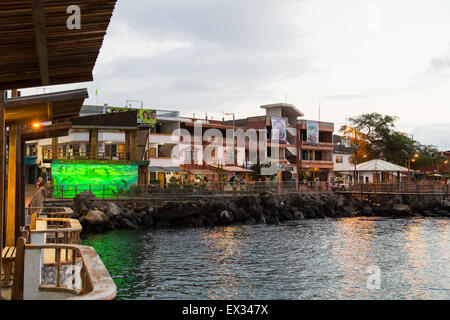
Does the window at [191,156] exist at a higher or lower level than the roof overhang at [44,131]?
higher

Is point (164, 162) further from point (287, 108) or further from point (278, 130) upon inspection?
point (287, 108)

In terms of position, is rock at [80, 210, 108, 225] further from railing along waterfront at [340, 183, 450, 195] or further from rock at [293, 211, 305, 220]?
railing along waterfront at [340, 183, 450, 195]

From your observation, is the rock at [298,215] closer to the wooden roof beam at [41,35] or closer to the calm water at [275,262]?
the calm water at [275,262]

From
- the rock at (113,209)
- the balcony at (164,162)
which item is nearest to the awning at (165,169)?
the balcony at (164,162)

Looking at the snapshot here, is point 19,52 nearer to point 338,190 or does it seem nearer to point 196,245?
point 196,245

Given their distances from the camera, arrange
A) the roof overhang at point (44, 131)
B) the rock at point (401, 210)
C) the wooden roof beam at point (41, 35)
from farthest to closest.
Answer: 1. the rock at point (401, 210)
2. the roof overhang at point (44, 131)
3. the wooden roof beam at point (41, 35)

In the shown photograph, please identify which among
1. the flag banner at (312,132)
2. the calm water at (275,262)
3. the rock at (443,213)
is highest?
the flag banner at (312,132)

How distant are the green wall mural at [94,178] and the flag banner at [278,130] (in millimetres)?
30761

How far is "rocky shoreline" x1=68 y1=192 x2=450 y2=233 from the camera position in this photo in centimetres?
3853

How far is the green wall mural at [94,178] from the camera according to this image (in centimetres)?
4131

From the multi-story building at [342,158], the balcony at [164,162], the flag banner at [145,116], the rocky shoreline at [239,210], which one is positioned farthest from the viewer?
the multi-story building at [342,158]

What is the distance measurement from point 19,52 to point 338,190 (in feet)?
183

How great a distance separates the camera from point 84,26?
642 centimetres
